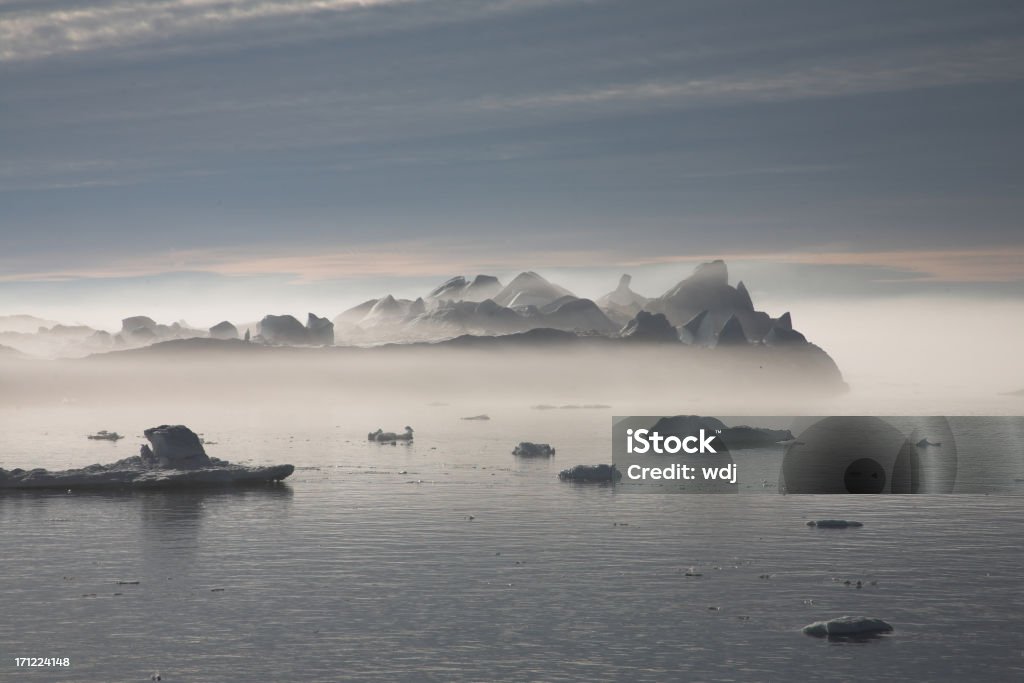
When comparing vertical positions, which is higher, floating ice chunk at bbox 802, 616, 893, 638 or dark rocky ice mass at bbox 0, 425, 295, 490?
dark rocky ice mass at bbox 0, 425, 295, 490

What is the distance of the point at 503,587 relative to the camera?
5800 centimetres

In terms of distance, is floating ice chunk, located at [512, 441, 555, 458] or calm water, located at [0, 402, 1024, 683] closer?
calm water, located at [0, 402, 1024, 683]

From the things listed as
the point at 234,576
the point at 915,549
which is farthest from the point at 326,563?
the point at 915,549

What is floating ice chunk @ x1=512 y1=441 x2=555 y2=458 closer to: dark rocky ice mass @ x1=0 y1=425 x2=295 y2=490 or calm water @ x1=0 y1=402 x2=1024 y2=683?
dark rocky ice mass @ x1=0 y1=425 x2=295 y2=490

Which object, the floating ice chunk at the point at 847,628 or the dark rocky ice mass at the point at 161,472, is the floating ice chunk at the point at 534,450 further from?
the floating ice chunk at the point at 847,628

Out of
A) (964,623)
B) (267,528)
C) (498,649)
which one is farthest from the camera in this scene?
(267,528)

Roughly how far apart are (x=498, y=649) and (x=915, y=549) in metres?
37.5

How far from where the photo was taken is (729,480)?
122 m

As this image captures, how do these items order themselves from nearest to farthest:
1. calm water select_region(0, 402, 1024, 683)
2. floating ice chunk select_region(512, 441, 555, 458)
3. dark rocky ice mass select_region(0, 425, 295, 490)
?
1. calm water select_region(0, 402, 1024, 683)
2. dark rocky ice mass select_region(0, 425, 295, 490)
3. floating ice chunk select_region(512, 441, 555, 458)

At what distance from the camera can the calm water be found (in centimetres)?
4366

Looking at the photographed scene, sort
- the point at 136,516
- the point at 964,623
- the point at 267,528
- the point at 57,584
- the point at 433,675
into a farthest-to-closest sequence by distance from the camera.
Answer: the point at 136,516, the point at 267,528, the point at 57,584, the point at 964,623, the point at 433,675

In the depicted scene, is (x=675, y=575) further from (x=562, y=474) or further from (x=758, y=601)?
(x=562, y=474)

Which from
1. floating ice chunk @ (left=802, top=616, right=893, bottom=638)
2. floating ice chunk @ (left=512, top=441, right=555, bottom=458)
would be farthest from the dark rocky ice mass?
Result: floating ice chunk @ (left=802, top=616, right=893, bottom=638)

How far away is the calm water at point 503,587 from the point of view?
43656 millimetres
